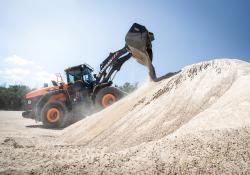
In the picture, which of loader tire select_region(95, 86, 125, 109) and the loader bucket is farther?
loader tire select_region(95, 86, 125, 109)

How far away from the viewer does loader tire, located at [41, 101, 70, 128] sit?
572 inches

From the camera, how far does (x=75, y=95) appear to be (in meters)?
15.2

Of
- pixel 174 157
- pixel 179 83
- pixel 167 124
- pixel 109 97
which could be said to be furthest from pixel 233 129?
pixel 109 97

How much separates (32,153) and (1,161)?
0.70 metres

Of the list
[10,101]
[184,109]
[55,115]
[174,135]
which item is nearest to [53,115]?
[55,115]

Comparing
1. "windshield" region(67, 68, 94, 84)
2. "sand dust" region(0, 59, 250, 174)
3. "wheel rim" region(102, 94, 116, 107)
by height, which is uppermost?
"windshield" region(67, 68, 94, 84)

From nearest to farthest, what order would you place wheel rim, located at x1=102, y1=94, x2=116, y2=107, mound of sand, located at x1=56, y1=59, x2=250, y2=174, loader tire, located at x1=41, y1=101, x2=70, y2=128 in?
mound of sand, located at x1=56, y1=59, x2=250, y2=174, wheel rim, located at x1=102, y1=94, x2=116, y2=107, loader tire, located at x1=41, y1=101, x2=70, y2=128

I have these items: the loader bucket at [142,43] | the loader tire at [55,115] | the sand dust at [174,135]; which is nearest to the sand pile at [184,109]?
the sand dust at [174,135]

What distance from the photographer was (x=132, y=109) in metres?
8.13

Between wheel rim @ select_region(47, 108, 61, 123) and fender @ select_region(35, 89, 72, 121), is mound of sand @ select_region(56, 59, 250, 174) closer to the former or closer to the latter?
wheel rim @ select_region(47, 108, 61, 123)

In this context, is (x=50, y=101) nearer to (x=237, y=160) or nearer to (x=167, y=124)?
(x=167, y=124)

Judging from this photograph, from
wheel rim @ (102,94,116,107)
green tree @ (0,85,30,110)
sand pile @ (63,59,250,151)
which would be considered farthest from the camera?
green tree @ (0,85,30,110)

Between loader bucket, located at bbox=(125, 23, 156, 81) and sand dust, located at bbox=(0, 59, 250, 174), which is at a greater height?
loader bucket, located at bbox=(125, 23, 156, 81)

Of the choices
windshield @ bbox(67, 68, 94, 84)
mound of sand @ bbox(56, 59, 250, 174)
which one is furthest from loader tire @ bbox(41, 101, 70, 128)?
mound of sand @ bbox(56, 59, 250, 174)
